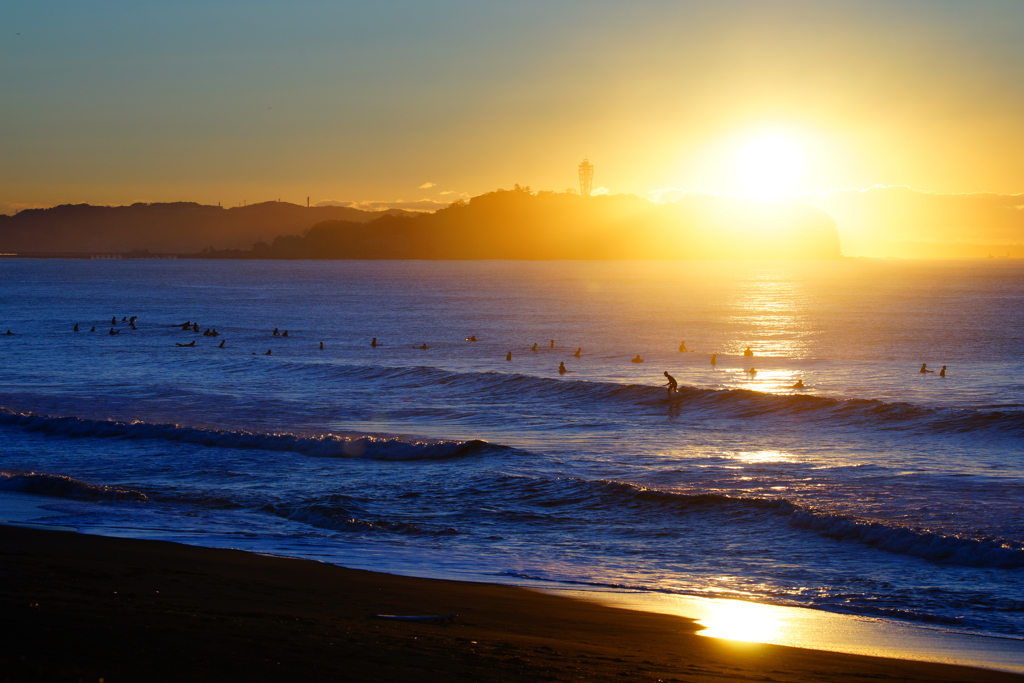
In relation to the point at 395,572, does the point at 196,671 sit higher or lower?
higher

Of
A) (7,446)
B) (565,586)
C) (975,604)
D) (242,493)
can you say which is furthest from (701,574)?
(7,446)

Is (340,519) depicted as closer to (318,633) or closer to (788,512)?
(318,633)

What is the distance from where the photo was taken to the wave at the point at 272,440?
1758cm

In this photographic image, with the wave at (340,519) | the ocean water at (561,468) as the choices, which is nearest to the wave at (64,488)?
the ocean water at (561,468)

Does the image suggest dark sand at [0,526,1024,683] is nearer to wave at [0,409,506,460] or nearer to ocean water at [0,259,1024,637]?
ocean water at [0,259,1024,637]

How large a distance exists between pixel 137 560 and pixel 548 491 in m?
7.17

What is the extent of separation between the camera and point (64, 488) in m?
13.5

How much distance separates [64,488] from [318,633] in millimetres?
9502

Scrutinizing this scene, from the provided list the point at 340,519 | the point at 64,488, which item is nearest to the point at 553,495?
the point at 340,519

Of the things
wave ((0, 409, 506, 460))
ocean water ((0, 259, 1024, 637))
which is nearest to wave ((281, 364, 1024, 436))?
ocean water ((0, 259, 1024, 637))

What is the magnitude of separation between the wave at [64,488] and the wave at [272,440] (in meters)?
4.65

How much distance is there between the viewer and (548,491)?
14.1 m

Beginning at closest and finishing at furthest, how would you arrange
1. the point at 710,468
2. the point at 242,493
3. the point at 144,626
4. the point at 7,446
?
1. the point at 144,626
2. the point at 242,493
3. the point at 710,468
4. the point at 7,446

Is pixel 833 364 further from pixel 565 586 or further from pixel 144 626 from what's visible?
pixel 144 626
